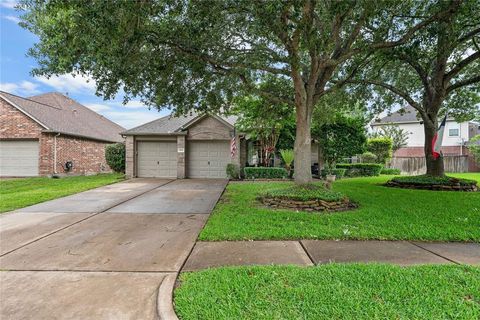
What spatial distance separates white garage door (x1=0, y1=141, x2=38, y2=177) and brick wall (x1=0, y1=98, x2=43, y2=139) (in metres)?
0.49

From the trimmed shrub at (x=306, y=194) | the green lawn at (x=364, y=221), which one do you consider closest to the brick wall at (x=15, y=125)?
the green lawn at (x=364, y=221)

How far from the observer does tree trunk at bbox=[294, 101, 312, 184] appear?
8.13m

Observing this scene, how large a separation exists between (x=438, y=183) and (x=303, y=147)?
6.50 metres

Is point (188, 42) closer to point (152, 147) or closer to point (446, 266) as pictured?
point (446, 266)

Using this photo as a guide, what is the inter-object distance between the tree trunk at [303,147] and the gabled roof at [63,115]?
47.8 ft

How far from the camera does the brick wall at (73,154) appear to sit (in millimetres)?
15531

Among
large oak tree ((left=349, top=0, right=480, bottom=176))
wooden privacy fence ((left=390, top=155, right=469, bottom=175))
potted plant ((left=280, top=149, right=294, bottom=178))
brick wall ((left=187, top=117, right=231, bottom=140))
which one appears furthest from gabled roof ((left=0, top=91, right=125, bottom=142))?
wooden privacy fence ((left=390, top=155, right=469, bottom=175))

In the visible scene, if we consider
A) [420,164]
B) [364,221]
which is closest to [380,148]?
[420,164]

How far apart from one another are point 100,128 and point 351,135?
19.3 m

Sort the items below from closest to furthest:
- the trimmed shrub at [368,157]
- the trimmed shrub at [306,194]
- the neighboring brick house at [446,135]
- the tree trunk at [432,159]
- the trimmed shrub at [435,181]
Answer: the trimmed shrub at [306,194]
the trimmed shrub at [435,181]
the tree trunk at [432,159]
the trimmed shrub at [368,157]
the neighboring brick house at [446,135]

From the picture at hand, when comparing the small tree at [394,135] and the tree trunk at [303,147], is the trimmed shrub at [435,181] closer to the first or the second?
the tree trunk at [303,147]

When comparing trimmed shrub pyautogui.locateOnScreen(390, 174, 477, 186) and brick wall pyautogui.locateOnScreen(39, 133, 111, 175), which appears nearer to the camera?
trimmed shrub pyautogui.locateOnScreen(390, 174, 477, 186)

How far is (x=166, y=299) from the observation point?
2.86 m

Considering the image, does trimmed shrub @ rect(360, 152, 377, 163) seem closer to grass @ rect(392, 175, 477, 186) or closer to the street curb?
grass @ rect(392, 175, 477, 186)
